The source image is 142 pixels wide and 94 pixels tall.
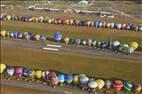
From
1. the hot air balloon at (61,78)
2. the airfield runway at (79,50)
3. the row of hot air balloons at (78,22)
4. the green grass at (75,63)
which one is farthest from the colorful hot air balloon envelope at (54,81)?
the row of hot air balloons at (78,22)

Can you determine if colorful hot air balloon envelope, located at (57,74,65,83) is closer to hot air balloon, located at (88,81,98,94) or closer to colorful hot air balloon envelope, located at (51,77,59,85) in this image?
colorful hot air balloon envelope, located at (51,77,59,85)

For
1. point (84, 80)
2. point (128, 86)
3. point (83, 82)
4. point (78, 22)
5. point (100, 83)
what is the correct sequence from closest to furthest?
1. point (128, 86)
2. point (100, 83)
3. point (83, 82)
4. point (84, 80)
5. point (78, 22)

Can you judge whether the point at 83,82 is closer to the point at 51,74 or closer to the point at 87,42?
the point at 51,74

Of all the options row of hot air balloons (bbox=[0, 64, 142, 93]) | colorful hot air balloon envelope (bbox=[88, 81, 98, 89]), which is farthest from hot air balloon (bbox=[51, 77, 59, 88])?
colorful hot air balloon envelope (bbox=[88, 81, 98, 89])

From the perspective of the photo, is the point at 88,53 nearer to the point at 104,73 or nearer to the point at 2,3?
the point at 104,73

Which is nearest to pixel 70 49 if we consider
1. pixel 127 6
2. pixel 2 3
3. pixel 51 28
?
pixel 51 28

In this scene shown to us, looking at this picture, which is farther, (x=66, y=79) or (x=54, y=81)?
(x=66, y=79)

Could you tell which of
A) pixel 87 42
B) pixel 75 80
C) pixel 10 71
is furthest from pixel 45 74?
pixel 87 42

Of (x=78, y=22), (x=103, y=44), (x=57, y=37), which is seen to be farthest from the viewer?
(x=78, y=22)
